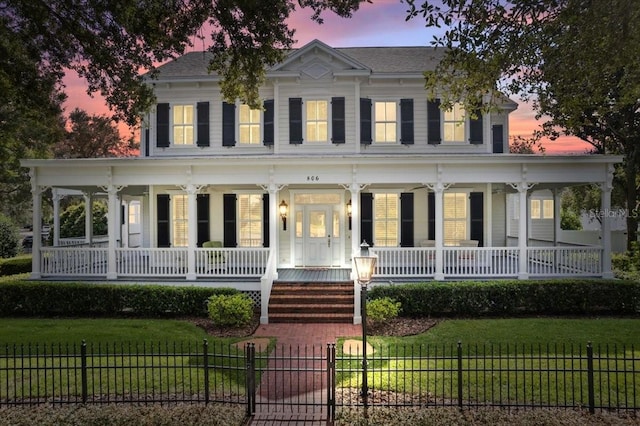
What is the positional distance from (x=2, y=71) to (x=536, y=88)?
43.2 ft

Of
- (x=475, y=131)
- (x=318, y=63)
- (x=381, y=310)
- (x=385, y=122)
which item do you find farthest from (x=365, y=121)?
(x=381, y=310)

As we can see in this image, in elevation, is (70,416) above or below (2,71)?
below

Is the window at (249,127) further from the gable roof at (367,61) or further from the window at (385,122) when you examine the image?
the window at (385,122)

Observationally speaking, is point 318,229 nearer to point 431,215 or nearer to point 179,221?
point 431,215

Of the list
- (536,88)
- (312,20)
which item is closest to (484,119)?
(536,88)

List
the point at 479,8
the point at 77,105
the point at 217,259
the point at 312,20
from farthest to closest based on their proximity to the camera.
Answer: the point at 77,105 → the point at 217,259 → the point at 312,20 → the point at 479,8

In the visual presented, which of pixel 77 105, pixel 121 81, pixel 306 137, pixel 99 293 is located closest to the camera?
pixel 121 81

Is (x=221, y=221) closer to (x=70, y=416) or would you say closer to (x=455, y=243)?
(x=455, y=243)

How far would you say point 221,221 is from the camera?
16094 mm

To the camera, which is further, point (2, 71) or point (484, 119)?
point (484, 119)

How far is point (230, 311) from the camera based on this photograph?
11.1 meters

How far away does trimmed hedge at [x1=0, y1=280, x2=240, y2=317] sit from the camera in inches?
487

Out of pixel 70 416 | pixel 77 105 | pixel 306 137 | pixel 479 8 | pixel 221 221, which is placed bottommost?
pixel 70 416

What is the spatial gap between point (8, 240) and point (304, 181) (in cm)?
1844
